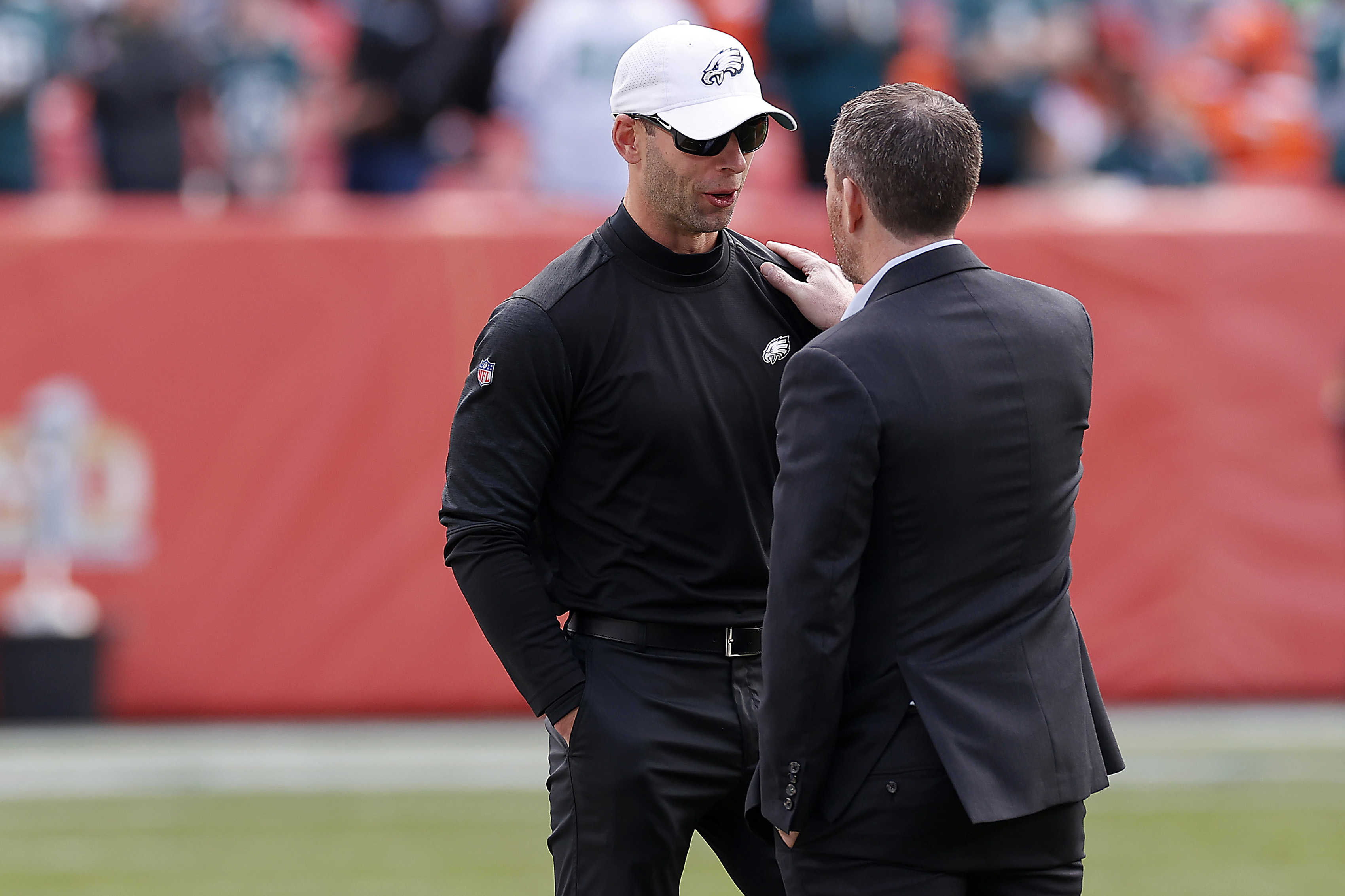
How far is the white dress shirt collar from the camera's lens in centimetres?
292

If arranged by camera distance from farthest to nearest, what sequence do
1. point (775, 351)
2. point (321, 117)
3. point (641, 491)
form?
point (321, 117), point (775, 351), point (641, 491)

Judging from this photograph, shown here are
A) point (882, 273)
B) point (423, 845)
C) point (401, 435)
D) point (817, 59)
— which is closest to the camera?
point (882, 273)

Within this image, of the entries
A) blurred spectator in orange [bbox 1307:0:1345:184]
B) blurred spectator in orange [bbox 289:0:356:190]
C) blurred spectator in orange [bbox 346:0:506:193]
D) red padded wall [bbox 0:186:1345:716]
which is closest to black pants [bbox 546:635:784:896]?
red padded wall [bbox 0:186:1345:716]

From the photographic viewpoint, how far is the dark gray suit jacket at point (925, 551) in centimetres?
279

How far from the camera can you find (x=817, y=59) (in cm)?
947

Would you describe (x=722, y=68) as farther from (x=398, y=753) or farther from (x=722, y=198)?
(x=398, y=753)

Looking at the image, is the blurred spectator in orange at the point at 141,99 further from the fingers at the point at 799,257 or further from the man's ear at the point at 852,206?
the man's ear at the point at 852,206

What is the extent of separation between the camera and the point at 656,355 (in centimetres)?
342

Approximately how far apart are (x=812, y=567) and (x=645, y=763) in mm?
732

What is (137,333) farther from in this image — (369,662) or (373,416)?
(369,662)

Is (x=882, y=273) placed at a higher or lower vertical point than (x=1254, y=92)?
higher

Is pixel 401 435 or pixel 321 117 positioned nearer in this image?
pixel 401 435

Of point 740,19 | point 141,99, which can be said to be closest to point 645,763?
point 141,99

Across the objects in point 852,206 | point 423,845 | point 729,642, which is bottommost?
point 423,845
